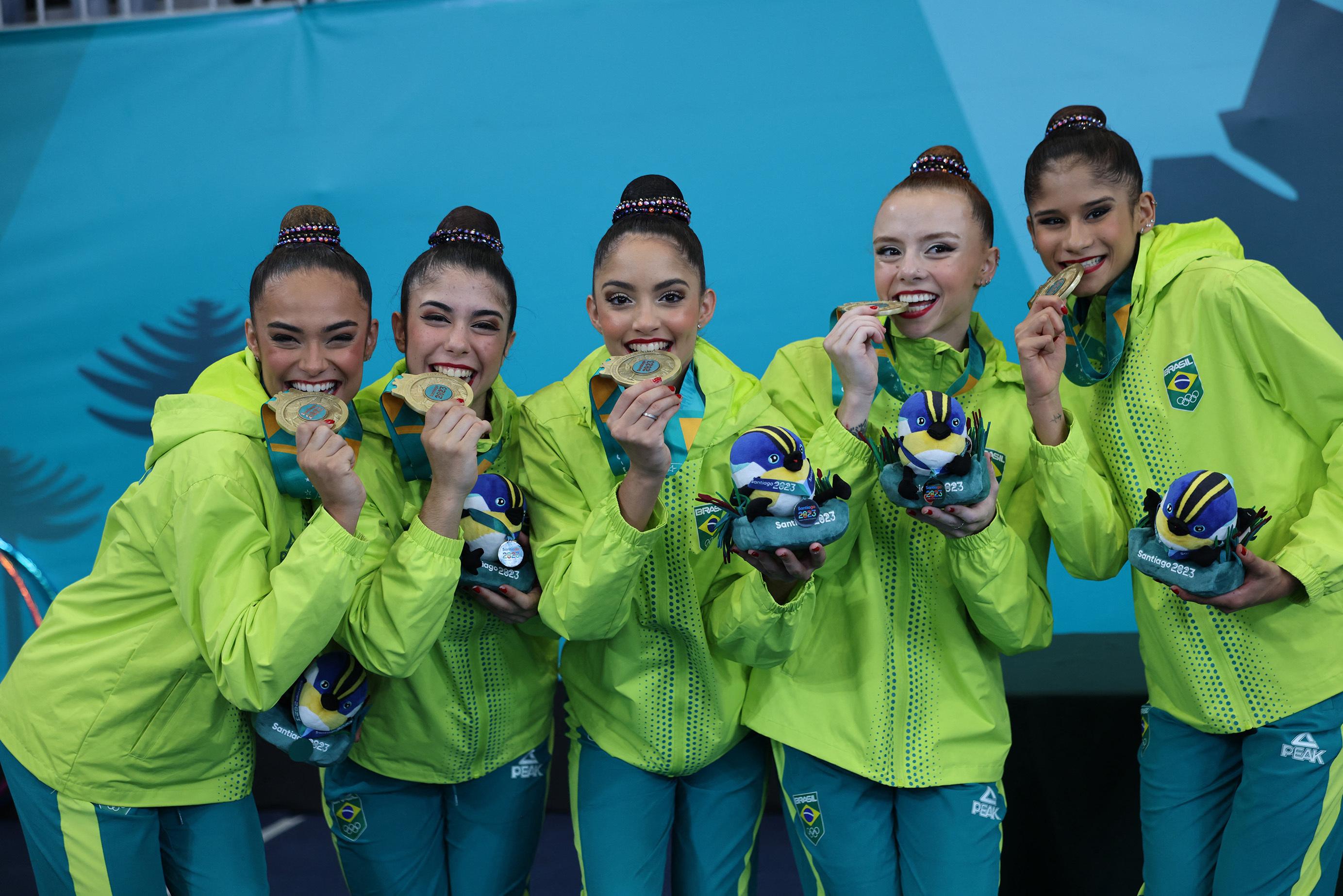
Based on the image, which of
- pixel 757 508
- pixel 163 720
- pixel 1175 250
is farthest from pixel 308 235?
pixel 1175 250

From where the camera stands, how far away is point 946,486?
2.05 meters

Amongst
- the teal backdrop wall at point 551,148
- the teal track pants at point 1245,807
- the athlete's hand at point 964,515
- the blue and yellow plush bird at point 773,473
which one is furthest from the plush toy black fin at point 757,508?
the teal backdrop wall at point 551,148

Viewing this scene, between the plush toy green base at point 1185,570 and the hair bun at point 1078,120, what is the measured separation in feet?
3.08

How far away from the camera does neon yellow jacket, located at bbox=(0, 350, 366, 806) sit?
2070mm

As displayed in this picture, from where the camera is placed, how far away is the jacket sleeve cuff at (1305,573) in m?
2.20

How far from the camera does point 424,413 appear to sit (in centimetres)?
229

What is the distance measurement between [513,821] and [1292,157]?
340 cm

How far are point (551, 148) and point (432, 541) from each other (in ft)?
8.33

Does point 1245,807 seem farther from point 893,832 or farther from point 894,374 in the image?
point 894,374

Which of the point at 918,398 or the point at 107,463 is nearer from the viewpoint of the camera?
the point at 918,398

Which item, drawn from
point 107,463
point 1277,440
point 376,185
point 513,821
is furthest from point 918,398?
point 107,463

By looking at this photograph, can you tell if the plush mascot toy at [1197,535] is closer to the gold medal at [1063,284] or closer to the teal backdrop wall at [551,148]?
the gold medal at [1063,284]

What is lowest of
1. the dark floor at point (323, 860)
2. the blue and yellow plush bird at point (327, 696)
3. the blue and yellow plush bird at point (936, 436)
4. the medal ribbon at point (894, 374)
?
the dark floor at point (323, 860)

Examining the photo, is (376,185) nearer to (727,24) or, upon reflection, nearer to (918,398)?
(727,24)
